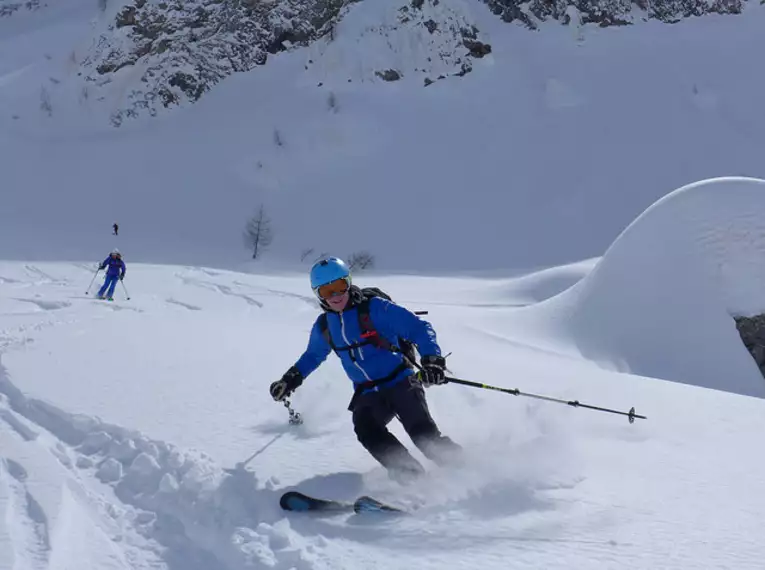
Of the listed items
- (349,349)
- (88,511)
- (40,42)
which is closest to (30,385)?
(88,511)

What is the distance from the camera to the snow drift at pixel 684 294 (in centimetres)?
1309

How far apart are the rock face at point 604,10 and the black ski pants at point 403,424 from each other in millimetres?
61162

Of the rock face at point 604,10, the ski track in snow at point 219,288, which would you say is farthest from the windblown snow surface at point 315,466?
the rock face at point 604,10

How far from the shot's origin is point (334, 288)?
4.69 metres

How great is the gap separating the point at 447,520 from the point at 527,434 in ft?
5.72

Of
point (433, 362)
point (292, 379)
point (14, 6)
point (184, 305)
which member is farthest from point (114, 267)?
point (14, 6)

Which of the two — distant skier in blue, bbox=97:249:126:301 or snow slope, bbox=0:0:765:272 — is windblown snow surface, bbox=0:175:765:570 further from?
snow slope, bbox=0:0:765:272

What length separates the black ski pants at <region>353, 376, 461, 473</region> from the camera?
173 inches

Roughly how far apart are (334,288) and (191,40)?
6177 centimetres

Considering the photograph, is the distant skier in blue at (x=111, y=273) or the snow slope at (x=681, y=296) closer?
the snow slope at (x=681, y=296)

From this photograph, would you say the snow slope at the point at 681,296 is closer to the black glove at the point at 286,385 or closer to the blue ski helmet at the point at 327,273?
the black glove at the point at 286,385

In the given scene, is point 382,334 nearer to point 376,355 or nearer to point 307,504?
point 376,355

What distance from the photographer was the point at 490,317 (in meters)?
17.0

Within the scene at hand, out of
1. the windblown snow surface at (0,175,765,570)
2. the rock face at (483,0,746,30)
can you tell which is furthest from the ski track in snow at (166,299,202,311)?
the rock face at (483,0,746,30)
